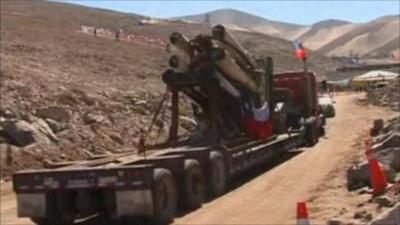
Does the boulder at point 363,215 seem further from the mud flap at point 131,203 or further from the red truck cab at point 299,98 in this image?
the red truck cab at point 299,98

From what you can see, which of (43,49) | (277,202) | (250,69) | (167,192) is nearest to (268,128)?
(250,69)

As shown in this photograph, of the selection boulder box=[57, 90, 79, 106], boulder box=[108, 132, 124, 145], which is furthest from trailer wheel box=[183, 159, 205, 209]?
boulder box=[57, 90, 79, 106]

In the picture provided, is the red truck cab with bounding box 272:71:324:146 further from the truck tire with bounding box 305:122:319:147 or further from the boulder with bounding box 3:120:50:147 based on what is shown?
the boulder with bounding box 3:120:50:147

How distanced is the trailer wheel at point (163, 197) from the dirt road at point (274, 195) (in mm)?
282

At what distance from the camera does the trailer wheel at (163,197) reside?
45.7ft

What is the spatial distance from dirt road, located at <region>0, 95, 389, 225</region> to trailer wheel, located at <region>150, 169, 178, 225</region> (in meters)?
0.28

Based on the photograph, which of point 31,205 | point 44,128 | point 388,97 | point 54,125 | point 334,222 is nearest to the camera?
point 334,222

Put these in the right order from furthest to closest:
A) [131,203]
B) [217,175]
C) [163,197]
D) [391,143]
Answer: [391,143], [217,175], [163,197], [131,203]

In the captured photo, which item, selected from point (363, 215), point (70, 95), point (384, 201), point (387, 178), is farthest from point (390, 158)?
point (70, 95)

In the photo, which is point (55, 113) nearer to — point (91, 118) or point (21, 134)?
point (91, 118)

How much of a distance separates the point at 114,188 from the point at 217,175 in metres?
4.02

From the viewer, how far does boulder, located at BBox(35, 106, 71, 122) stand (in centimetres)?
2667

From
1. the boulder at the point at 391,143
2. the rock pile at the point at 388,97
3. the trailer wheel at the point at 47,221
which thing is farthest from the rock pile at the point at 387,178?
the rock pile at the point at 388,97

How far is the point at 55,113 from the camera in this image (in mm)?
26984
